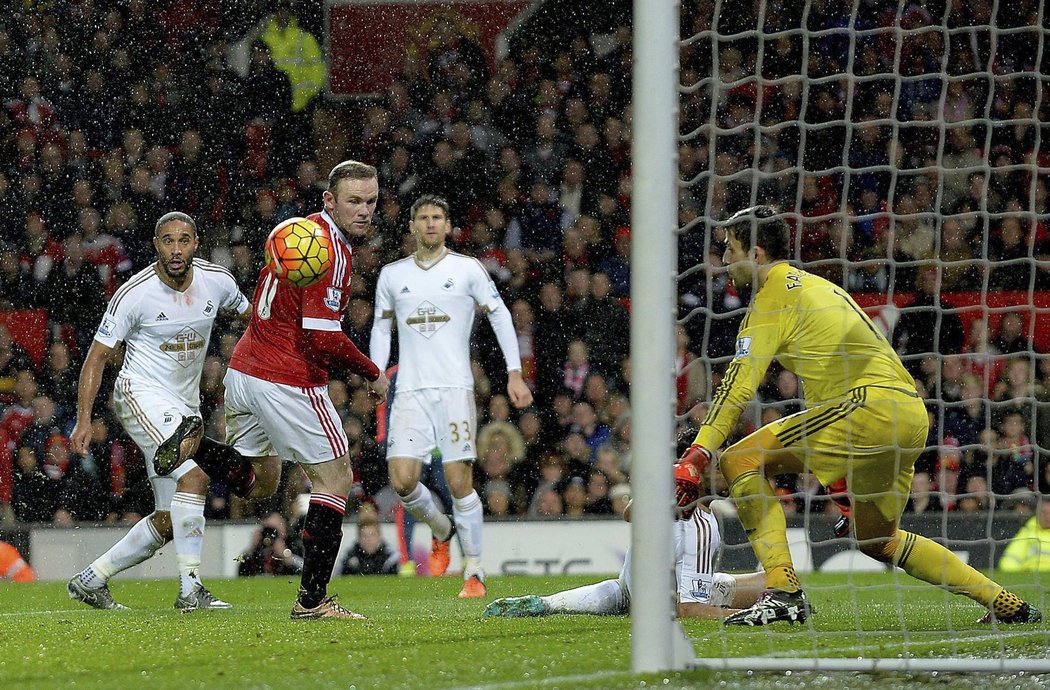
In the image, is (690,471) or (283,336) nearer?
(690,471)

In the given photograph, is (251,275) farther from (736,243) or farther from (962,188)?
(736,243)

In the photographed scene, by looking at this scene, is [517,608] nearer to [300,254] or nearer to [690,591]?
[690,591]

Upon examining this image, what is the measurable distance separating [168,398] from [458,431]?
1.78m

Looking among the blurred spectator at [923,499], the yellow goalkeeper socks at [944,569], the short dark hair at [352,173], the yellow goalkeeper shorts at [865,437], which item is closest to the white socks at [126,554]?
the short dark hair at [352,173]

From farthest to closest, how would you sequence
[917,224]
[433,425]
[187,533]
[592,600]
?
1. [917,224]
2. [433,425]
3. [187,533]
4. [592,600]

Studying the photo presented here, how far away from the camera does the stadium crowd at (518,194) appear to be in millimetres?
10812

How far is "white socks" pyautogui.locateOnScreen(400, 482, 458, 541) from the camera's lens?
8.20 metres

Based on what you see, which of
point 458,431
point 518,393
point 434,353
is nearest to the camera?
point 518,393

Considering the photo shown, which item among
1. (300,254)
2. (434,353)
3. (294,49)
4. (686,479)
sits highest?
(294,49)

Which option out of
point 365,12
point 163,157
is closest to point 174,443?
point 163,157

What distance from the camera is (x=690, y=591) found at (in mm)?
5902

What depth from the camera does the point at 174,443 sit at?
22.5 ft

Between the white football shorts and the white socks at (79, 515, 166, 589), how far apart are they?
164 centimetres

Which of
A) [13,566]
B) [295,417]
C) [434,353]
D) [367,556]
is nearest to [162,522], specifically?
[295,417]
